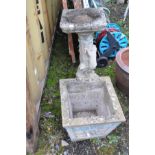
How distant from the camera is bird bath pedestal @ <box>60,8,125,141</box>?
218 cm

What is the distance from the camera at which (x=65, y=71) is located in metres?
3.43

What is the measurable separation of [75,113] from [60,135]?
0.31 meters

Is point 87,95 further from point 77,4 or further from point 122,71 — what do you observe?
point 77,4

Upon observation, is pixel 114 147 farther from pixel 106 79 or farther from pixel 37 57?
pixel 37 57

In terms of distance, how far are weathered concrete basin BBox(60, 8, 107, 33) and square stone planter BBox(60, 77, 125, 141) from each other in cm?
52

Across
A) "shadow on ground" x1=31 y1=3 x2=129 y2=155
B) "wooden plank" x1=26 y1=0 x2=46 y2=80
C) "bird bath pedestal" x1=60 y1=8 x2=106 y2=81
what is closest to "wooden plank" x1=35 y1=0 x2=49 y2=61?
"wooden plank" x1=26 y1=0 x2=46 y2=80

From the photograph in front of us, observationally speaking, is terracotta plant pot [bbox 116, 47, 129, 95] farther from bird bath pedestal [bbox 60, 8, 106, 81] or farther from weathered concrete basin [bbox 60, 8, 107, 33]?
weathered concrete basin [bbox 60, 8, 107, 33]

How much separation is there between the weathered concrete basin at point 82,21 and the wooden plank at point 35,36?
28 centimetres

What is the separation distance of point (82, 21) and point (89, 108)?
3.11 feet

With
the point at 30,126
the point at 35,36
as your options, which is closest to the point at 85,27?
the point at 35,36

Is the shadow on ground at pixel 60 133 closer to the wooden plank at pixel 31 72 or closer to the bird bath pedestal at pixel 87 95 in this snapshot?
the bird bath pedestal at pixel 87 95

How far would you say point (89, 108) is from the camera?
2746 mm
